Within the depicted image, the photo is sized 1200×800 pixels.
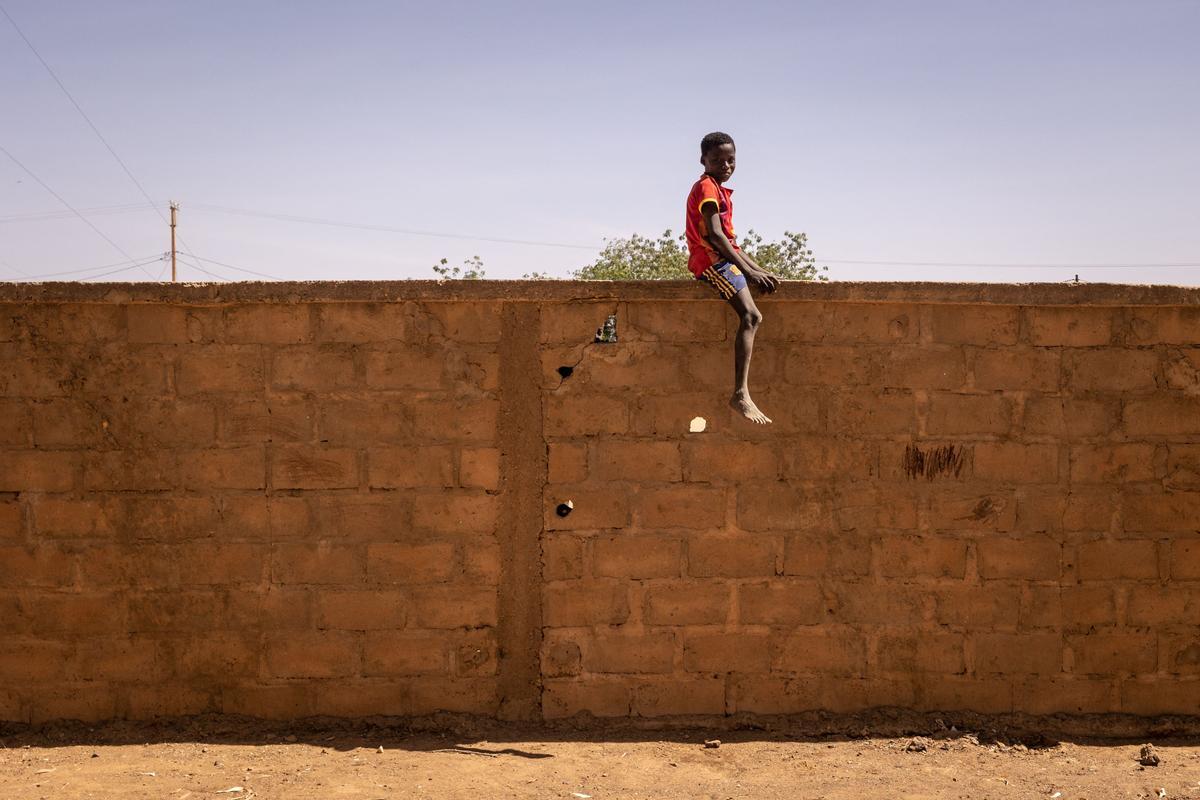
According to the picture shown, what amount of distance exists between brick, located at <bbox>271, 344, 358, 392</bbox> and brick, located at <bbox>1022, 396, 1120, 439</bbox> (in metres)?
3.20

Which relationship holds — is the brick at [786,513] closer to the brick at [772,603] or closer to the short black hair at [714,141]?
the brick at [772,603]

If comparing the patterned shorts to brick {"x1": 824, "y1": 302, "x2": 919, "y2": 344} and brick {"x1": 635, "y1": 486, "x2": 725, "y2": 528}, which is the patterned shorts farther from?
brick {"x1": 635, "y1": 486, "x2": 725, "y2": 528}

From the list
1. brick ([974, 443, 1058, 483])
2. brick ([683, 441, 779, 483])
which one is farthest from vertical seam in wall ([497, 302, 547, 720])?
brick ([974, 443, 1058, 483])

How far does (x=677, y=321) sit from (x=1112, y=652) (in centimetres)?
259

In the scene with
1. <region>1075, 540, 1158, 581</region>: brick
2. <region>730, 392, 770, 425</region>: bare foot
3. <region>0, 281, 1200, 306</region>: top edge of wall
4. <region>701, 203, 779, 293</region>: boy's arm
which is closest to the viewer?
<region>730, 392, 770, 425</region>: bare foot

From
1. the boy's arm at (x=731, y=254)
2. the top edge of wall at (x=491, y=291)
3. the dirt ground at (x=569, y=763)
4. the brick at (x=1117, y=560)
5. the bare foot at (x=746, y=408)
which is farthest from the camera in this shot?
the brick at (x=1117, y=560)

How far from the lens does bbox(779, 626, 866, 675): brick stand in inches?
191

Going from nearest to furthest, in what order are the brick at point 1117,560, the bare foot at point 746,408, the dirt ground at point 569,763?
1. the dirt ground at point 569,763
2. the bare foot at point 746,408
3. the brick at point 1117,560

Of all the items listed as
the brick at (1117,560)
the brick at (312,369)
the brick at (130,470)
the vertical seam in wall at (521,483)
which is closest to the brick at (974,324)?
the brick at (1117,560)

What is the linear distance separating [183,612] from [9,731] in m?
0.98

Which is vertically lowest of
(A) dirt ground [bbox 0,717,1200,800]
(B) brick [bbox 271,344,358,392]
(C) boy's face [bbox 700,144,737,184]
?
(A) dirt ground [bbox 0,717,1200,800]

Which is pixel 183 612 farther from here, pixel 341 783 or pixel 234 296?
pixel 234 296

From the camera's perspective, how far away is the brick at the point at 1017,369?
4879 millimetres

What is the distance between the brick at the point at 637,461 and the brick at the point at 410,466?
71 centimetres
